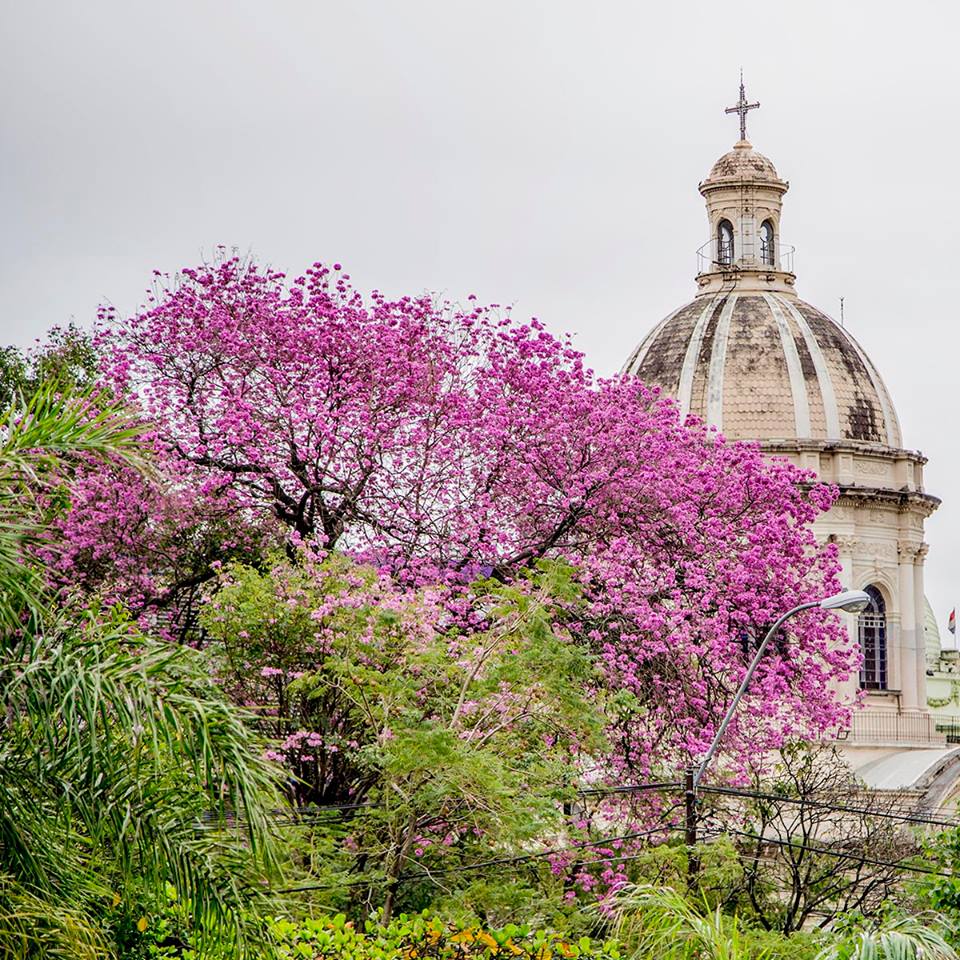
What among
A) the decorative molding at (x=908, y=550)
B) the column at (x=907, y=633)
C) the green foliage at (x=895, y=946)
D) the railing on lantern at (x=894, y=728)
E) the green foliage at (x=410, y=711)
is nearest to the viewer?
the green foliage at (x=895, y=946)

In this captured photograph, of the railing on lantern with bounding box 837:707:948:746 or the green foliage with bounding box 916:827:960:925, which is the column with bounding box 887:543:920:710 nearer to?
the railing on lantern with bounding box 837:707:948:746

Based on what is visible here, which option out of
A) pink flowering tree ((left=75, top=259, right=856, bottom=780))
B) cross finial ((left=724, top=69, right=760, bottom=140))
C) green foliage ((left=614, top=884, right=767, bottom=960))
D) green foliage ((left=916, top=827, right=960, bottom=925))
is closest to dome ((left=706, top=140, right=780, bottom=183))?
cross finial ((left=724, top=69, right=760, bottom=140))

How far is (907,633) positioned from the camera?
5297 cm

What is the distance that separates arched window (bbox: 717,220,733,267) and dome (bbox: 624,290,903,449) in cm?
272

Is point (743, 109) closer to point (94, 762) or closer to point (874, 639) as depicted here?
point (874, 639)

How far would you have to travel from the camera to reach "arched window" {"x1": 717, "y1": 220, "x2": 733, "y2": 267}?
56.1 metres

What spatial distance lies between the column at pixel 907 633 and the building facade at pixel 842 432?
0.03 m

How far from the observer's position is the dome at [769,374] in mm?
51125

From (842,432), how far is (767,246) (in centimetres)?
775

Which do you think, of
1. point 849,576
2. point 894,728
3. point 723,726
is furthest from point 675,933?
point 894,728

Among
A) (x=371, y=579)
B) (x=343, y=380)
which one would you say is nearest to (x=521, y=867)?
(x=371, y=579)

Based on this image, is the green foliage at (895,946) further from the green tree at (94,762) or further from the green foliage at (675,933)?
the green tree at (94,762)

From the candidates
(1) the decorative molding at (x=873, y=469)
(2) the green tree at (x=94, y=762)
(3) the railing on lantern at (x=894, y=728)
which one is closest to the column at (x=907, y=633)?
(3) the railing on lantern at (x=894, y=728)

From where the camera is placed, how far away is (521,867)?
1928 centimetres
